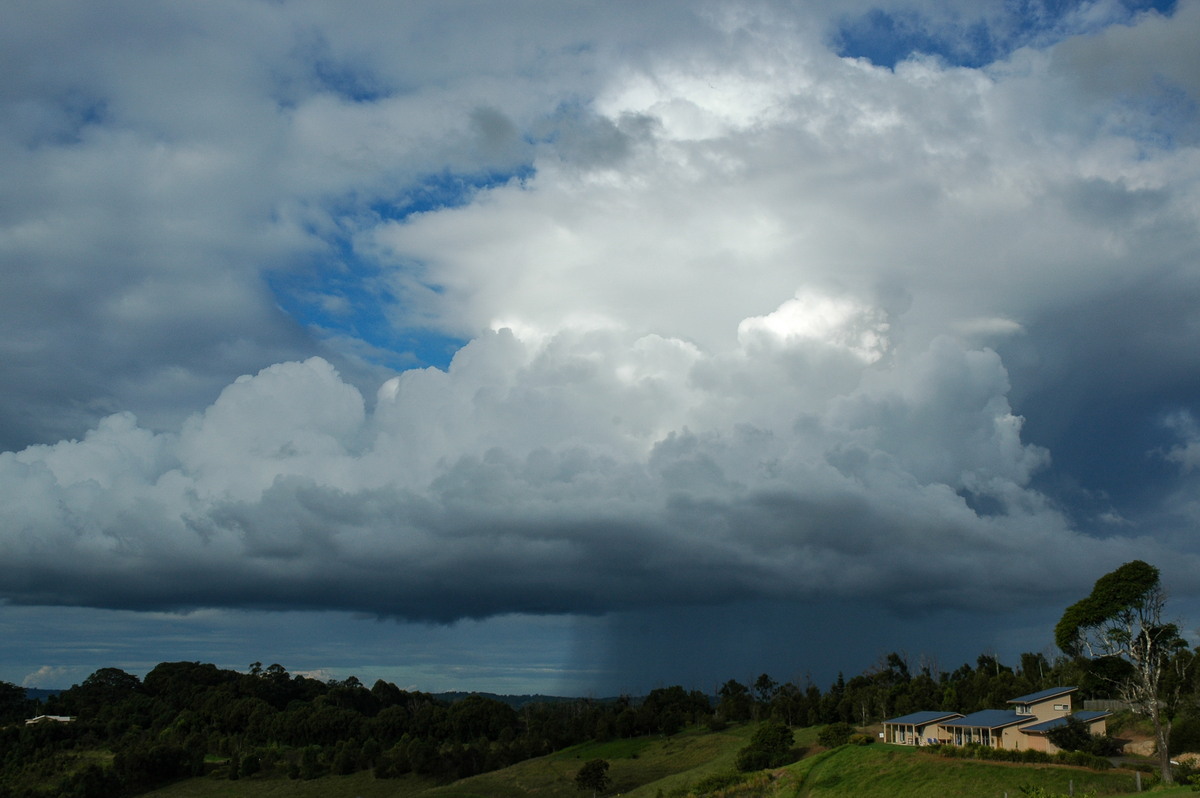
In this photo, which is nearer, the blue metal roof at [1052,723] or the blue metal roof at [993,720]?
the blue metal roof at [1052,723]

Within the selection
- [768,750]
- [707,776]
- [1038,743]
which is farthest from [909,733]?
[707,776]

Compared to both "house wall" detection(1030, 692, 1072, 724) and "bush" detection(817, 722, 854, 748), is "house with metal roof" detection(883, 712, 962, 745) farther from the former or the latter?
"house wall" detection(1030, 692, 1072, 724)

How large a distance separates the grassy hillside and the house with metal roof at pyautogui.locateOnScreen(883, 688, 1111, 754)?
4.84 metres

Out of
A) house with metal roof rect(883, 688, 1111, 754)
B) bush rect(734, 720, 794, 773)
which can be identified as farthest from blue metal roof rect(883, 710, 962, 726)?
bush rect(734, 720, 794, 773)

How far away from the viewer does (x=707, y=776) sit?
9662 centimetres

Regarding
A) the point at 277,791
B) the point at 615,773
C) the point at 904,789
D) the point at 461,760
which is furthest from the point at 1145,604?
the point at 277,791

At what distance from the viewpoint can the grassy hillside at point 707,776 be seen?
230ft

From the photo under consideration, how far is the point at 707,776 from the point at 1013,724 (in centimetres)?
3320

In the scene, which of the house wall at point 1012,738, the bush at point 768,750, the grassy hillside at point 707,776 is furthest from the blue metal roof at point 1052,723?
the bush at point 768,750

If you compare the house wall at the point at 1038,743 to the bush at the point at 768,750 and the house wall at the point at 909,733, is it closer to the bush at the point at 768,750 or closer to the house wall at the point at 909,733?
the house wall at the point at 909,733

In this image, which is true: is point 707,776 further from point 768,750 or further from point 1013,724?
point 1013,724

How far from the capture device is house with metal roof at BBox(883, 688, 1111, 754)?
77.4 m

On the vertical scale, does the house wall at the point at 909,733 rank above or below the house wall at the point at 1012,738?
below

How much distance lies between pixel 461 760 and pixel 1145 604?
10603cm
